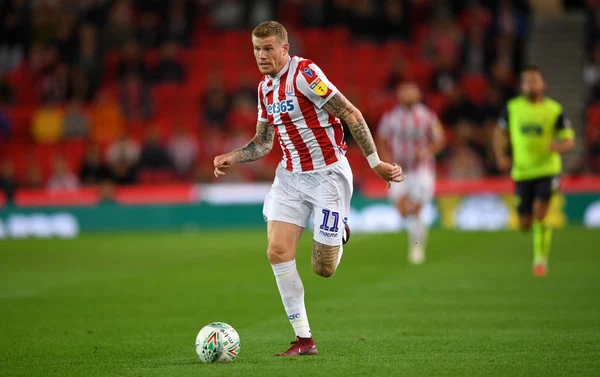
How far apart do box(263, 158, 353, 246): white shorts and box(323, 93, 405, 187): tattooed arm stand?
1.10ft

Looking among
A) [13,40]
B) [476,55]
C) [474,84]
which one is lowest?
[474,84]

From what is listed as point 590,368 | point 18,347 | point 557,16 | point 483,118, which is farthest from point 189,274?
point 557,16

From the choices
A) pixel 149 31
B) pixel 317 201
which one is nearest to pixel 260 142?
pixel 317 201

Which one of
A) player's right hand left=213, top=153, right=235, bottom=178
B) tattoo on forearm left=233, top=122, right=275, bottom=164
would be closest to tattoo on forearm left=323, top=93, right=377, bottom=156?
tattoo on forearm left=233, top=122, right=275, bottom=164

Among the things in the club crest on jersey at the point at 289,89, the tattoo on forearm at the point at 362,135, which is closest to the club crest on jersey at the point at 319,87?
the club crest on jersey at the point at 289,89

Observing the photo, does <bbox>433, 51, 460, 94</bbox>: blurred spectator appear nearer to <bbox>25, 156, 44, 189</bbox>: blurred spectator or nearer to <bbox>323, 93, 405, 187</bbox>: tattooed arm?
<bbox>25, 156, 44, 189</bbox>: blurred spectator

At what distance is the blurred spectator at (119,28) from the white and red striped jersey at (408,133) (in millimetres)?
15044

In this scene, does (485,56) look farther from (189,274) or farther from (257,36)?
(257,36)

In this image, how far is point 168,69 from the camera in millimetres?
28250

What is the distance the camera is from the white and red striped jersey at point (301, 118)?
7547 millimetres

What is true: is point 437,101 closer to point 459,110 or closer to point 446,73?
point 446,73

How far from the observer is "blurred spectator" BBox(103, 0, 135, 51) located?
1154 inches

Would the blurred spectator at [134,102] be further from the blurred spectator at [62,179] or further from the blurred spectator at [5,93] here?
the blurred spectator at [5,93]

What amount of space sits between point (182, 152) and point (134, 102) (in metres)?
2.97
